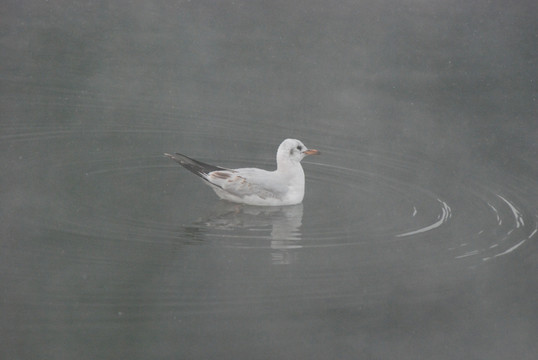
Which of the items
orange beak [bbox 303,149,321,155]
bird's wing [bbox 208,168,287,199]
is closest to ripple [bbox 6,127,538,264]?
bird's wing [bbox 208,168,287,199]

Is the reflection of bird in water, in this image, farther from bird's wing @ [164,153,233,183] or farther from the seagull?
bird's wing @ [164,153,233,183]

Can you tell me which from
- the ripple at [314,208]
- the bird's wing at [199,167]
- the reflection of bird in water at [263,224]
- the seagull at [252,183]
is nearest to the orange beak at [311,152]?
the seagull at [252,183]

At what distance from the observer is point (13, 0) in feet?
42.1

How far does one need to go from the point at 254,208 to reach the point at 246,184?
0.58 feet

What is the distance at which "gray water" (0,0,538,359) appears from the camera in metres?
5.62

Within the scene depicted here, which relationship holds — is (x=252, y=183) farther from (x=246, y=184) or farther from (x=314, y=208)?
(x=314, y=208)

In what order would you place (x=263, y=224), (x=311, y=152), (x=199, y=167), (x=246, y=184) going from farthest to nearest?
(x=311, y=152) → (x=199, y=167) → (x=246, y=184) → (x=263, y=224)

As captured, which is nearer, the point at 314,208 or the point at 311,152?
the point at 314,208

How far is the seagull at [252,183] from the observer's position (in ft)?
24.3

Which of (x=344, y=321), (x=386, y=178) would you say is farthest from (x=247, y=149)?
(x=344, y=321)

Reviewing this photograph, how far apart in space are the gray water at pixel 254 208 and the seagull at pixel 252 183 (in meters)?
0.09

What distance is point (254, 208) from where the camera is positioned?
7.42 metres

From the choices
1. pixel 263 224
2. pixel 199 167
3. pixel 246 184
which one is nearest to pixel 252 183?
pixel 246 184

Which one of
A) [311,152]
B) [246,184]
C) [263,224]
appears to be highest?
[311,152]
